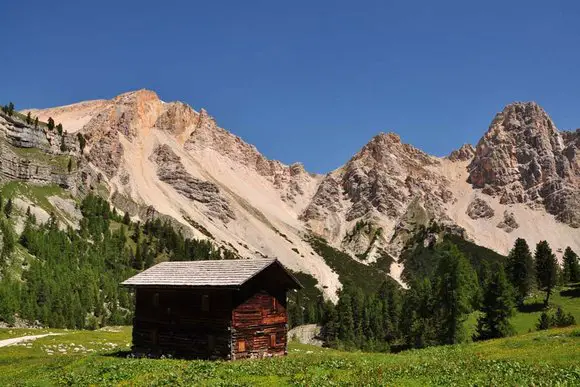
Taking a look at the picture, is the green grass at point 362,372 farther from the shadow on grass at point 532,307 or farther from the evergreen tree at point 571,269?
the evergreen tree at point 571,269

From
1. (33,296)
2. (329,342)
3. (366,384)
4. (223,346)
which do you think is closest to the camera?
(366,384)

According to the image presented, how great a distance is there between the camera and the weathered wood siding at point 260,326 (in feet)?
137

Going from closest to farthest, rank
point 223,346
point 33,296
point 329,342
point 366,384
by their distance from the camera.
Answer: point 366,384
point 223,346
point 33,296
point 329,342

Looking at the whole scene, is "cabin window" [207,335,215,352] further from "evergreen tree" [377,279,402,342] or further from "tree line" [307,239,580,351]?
"evergreen tree" [377,279,402,342]

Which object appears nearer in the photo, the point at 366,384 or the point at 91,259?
the point at 366,384

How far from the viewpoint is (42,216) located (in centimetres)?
16062

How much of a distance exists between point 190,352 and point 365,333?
88.3m

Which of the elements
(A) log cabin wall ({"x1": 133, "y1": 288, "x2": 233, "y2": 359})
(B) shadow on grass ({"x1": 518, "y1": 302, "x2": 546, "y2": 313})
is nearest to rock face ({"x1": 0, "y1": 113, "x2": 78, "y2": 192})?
(A) log cabin wall ({"x1": 133, "y1": 288, "x2": 233, "y2": 359})

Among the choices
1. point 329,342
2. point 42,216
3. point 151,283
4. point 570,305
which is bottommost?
point 329,342

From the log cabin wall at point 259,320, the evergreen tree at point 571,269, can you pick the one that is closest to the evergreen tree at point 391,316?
the evergreen tree at point 571,269

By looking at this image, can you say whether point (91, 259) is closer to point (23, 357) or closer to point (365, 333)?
point (365, 333)

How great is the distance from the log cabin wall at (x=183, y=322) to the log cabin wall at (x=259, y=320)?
98 cm

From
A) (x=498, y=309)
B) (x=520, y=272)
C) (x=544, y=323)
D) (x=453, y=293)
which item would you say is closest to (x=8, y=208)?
(x=453, y=293)

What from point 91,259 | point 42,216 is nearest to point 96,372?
point 91,259
